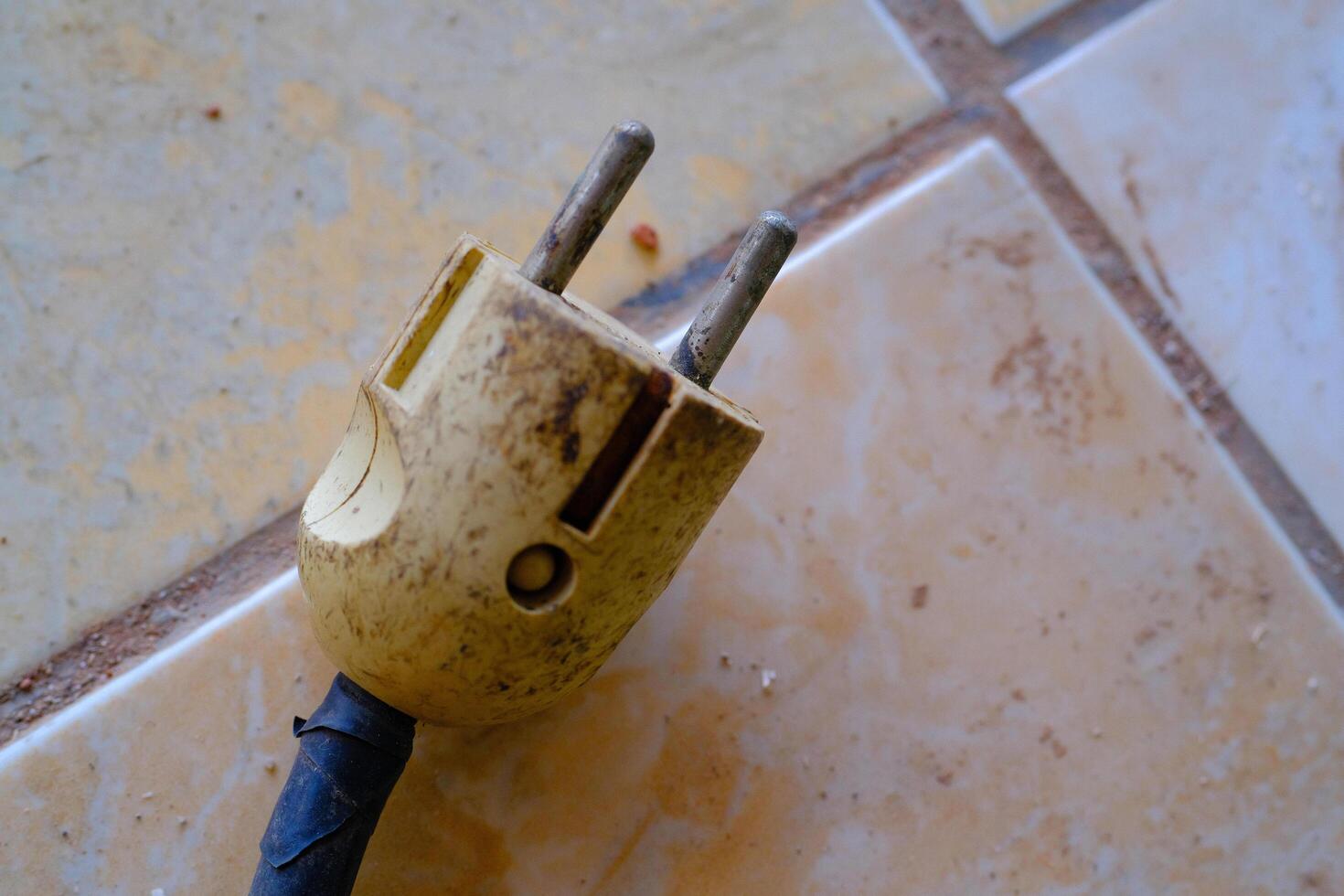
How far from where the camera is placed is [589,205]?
17.3 inches

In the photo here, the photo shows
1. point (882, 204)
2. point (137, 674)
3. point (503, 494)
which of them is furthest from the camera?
point (882, 204)

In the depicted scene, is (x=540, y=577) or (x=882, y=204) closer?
(x=540, y=577)

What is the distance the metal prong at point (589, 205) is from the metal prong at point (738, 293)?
6 centimetres

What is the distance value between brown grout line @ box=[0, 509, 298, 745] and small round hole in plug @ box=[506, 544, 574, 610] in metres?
0.22

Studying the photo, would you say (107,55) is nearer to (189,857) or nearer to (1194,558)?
(189,857)

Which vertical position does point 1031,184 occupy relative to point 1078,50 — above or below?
below

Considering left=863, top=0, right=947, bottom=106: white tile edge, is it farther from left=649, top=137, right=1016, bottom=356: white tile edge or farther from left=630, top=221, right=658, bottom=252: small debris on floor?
left=630, top=221, right=658, bottom=252: small debris on floor

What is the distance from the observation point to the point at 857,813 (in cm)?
62

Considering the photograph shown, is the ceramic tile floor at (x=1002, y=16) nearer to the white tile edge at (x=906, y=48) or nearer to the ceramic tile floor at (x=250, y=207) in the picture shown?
the white tile edge at (x=906, y=48)

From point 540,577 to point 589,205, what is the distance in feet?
0.55

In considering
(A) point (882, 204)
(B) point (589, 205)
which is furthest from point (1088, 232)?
(B) point (589, 205)

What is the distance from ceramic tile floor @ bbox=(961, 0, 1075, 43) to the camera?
72cm

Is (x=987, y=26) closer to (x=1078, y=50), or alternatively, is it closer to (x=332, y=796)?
(x=1078, y=50)

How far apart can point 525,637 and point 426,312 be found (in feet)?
0.50
